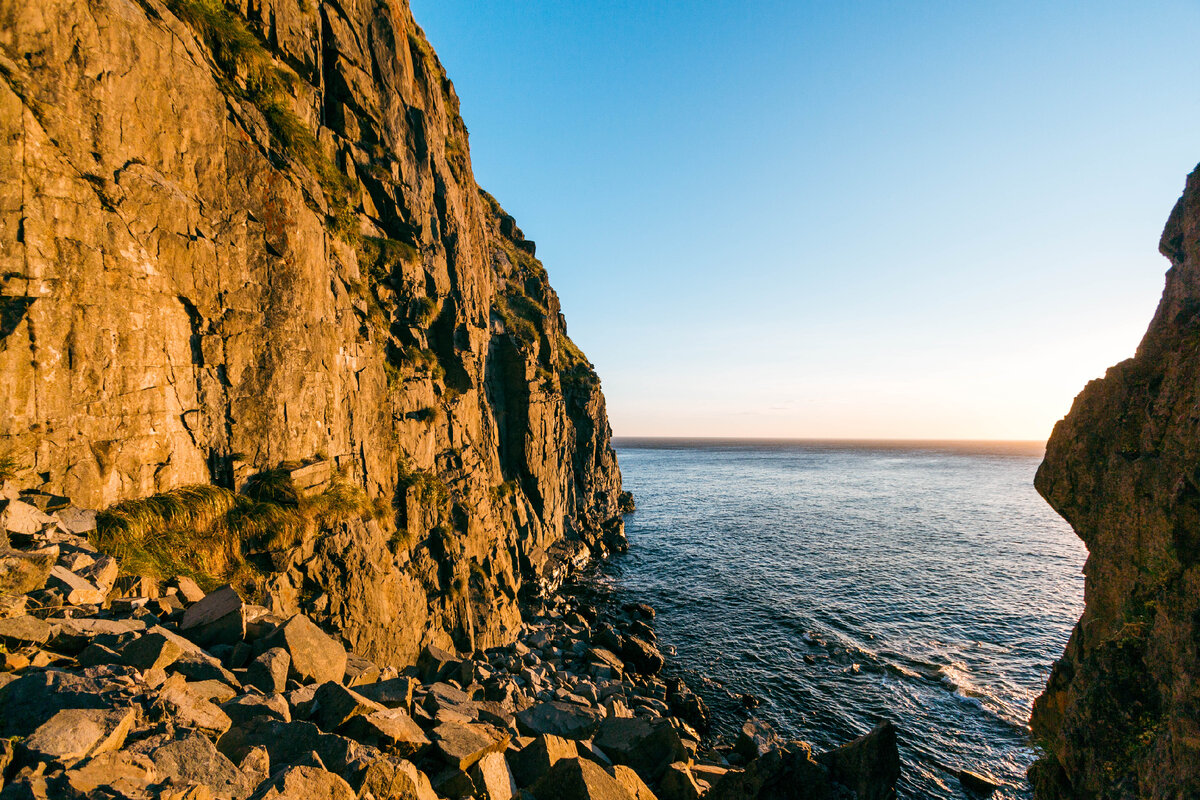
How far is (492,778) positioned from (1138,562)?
53.1 feet

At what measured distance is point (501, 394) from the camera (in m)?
44.7

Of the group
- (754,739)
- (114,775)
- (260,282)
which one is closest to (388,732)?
(114,775)

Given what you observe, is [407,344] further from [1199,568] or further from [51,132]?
[1199,568]

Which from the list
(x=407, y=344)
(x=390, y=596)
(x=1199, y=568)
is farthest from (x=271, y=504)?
(x=1199, y=568)

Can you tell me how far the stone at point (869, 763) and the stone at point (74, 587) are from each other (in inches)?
703

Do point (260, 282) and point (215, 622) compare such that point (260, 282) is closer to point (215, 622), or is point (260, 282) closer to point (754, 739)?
point (215, 622)

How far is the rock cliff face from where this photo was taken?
9.95m

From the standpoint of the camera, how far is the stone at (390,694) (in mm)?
9266

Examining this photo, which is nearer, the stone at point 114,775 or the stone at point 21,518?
the stone at point 114,775

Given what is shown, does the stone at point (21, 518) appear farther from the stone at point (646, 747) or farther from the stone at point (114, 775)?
the stone at point (646, 747)

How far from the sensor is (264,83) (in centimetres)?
1725

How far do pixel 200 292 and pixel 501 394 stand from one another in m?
31.3

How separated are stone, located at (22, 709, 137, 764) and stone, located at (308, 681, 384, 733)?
9.91 ft

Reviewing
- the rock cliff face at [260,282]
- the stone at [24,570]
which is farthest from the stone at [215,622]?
the rock cliff face at [260,282]
